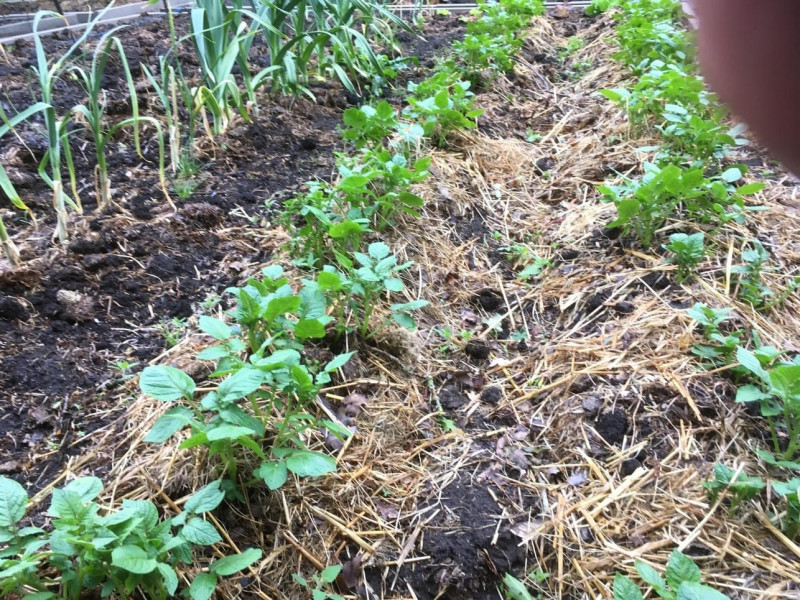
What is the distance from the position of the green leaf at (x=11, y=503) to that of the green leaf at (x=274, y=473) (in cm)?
39

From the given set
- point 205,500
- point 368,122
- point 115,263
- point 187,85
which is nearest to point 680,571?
point 205,500

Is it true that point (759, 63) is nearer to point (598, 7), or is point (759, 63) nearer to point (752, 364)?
point (752, 364)

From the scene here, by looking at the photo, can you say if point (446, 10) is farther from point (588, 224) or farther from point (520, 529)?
point (520, 529)

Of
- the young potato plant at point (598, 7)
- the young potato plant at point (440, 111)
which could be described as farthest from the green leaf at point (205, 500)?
the young potato plant at point (598, 7)

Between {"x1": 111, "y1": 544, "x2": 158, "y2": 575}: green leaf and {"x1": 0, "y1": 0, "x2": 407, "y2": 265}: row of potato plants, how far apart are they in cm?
115

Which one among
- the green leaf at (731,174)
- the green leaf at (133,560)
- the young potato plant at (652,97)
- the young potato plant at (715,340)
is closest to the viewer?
the green leaf at (133,560)

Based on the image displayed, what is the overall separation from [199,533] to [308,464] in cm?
22

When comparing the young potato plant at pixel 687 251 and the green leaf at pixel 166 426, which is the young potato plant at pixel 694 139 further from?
the green leaf at pixel 166 426

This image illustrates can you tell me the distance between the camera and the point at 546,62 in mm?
3791

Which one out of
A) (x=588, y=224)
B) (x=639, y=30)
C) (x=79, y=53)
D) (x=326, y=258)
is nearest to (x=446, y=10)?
(x=639, y=30)

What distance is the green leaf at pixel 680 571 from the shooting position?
953mm

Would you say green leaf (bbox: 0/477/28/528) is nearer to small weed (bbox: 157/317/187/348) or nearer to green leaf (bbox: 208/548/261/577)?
green leaf (bbox: 208/548/261/577)

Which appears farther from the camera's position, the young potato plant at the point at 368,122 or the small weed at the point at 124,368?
the young potato plant at the point at 368,122

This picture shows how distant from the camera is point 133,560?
2.68 feet
